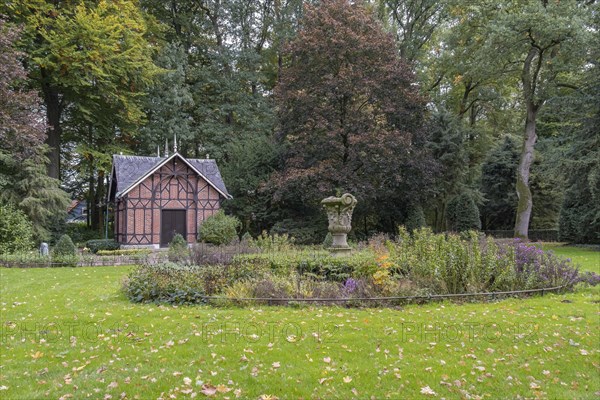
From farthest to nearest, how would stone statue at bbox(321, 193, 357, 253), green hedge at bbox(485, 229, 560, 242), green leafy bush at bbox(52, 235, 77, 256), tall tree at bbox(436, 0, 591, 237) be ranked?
green hedge at bbox(485, 229, 560, 242) < tall tree at bbox(436, 0, 591, 237) < green leafy bush at bbox(52, 235, 77, 256) < stone statue at bbox(321, 193, 357, 253)

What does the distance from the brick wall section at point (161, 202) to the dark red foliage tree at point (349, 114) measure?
4.53m

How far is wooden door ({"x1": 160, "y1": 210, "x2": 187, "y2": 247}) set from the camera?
23.5 metres

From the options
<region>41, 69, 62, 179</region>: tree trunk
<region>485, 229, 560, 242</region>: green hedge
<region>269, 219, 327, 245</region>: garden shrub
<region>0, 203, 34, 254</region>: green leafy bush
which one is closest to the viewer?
<region>0, 203, 34, 254</region>: green leafy bush

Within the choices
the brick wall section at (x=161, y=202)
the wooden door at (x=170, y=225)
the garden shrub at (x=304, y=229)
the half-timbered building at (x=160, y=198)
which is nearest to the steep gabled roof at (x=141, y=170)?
the half-timbered building at (x=160, y=198)

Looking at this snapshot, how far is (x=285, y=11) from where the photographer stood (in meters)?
32.4

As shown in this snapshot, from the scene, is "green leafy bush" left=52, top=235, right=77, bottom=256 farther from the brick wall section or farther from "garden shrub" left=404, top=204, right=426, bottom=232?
"garden shrub" left=404, top=204, right=426, bottom=232

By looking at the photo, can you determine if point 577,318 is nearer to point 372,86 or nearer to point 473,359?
point 473,359

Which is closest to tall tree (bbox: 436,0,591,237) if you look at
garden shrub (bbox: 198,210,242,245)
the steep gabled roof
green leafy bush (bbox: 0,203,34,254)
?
garden shrub (bbox: 198,210,242,245)

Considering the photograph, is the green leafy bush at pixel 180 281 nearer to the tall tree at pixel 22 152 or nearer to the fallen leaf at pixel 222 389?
the fallen leaf at pixel 222 389

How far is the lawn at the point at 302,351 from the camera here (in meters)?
→ 4.38

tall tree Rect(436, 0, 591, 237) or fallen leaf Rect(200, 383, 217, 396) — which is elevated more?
tall tree Rect(436, 0, 591, 237)

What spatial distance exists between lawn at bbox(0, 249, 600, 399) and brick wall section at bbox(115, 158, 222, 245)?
15180mm

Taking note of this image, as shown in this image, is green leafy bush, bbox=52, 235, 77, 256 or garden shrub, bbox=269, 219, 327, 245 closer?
green leafy bush, bbox=52, 235, 77, 256

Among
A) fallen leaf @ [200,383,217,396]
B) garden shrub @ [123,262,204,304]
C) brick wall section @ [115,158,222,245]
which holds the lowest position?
fallen leaf @ [200,383,217,396]
